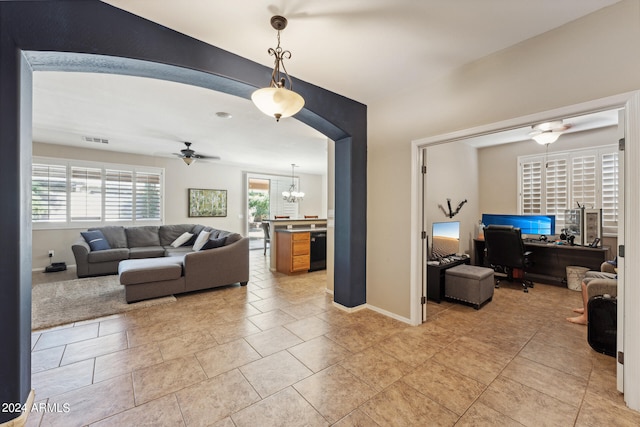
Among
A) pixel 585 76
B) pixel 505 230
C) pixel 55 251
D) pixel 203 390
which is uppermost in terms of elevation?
pixel 585 76

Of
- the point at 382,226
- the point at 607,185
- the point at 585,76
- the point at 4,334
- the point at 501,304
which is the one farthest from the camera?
the point at 607,185

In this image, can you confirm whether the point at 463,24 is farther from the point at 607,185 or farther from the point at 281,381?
the point at 607,185

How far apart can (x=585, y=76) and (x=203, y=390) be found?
360 centimetres

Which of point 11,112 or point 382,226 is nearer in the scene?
point 11,112

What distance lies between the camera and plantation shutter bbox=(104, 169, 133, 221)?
6438 millimetres

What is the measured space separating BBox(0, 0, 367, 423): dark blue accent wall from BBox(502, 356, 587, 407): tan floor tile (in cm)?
341

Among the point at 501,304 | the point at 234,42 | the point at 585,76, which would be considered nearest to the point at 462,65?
the point at 585,76

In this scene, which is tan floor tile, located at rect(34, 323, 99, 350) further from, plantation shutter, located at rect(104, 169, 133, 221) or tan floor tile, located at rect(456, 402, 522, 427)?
plantation shutter, located at rect(104, 169, 133, 221)

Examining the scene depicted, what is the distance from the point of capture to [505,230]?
14.1 ft

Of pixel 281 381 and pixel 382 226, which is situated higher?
pixel 382 226

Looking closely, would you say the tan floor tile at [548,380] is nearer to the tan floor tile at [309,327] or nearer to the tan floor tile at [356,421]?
the tan floor tile at [356,421]

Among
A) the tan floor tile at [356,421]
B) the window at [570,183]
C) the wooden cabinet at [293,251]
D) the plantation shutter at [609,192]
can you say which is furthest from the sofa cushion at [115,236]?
the plantation shutter at [609,192]

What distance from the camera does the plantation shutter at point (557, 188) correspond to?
4.91 meters

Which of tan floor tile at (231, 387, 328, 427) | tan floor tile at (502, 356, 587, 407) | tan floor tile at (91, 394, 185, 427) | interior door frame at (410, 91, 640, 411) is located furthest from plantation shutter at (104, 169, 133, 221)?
interior door frame at (410, 91, 640, 411)
